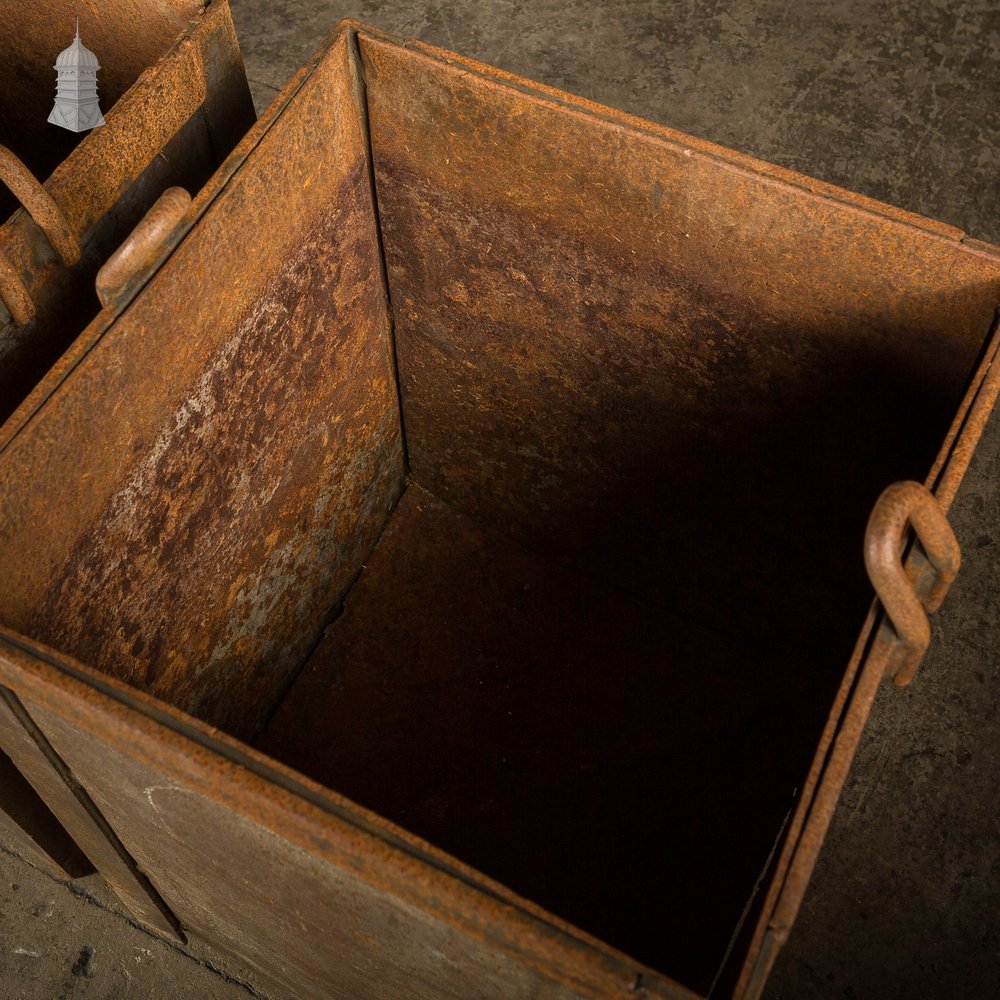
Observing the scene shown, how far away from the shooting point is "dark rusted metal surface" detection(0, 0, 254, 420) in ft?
5.45

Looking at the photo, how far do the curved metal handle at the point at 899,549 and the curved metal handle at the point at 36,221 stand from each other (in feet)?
3.91

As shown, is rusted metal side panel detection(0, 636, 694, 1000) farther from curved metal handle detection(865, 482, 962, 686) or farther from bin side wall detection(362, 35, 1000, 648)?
bin side wall detection(362, 35, 1000, 648)

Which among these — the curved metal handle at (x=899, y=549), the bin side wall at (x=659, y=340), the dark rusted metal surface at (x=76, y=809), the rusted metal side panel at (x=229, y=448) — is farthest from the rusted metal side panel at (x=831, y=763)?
the rusted metal side panel at (x=229, y=448)

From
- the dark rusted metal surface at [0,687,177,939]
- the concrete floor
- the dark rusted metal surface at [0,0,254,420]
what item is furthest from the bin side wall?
the dark rusted metal surface at [0,687,177,939]

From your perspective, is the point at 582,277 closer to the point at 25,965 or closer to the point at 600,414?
the point at 600,414

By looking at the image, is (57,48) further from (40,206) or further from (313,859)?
(313,859)

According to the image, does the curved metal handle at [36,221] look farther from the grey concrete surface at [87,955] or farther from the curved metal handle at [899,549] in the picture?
the grey concrete surface at [87,955]

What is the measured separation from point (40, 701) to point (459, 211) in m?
1.24

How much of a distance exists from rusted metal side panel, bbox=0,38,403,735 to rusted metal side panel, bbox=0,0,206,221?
1.30 feet

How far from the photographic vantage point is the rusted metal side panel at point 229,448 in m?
Answer: 1.57

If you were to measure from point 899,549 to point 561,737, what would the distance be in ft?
4.13

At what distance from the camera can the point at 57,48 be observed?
2244mm

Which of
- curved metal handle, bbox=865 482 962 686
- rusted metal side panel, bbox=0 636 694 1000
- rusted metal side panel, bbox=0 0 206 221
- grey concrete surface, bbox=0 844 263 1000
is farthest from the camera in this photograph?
grey concrete surface, bbox=0 844 263 1000

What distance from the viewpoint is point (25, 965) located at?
235 centimetres
